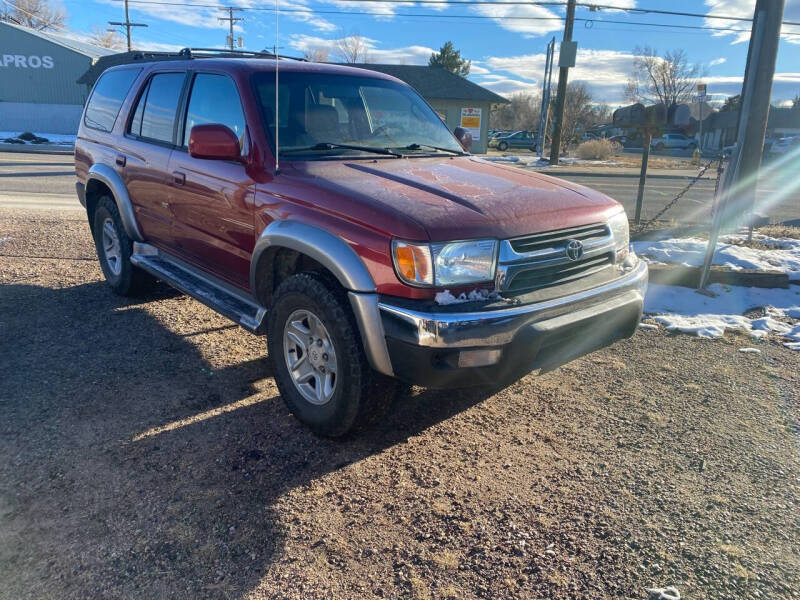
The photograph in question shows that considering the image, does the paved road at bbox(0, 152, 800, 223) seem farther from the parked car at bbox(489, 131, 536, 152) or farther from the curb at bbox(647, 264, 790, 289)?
the parked car at bbox(489, 131, 536, 152)

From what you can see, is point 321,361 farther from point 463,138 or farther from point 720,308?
point 720,308

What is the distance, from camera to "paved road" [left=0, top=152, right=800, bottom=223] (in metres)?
11.1

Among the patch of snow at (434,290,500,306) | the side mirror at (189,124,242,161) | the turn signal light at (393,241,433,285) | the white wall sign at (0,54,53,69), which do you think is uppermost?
the white wall sign at (0,54,53,69)

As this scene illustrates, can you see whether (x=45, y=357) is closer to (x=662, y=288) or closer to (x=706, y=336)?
(x=706, y=336)

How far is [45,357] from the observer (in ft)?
13.6

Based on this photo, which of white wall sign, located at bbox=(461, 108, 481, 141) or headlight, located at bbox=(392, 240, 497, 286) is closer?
headlight, located at bbox=(392, 240, 497, 286)

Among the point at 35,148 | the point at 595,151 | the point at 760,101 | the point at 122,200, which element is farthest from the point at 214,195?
the point at 595,151

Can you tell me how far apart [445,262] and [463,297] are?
0.19 metres

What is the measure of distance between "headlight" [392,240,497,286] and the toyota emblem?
0.50m

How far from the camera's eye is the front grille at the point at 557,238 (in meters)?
2.88

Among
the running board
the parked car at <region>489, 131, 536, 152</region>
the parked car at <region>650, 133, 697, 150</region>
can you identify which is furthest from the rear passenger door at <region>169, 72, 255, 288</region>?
Result: the parked car at <region>650, 133, 697, 150</region>

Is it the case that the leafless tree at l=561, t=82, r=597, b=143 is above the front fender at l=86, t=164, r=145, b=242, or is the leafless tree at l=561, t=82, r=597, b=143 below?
above

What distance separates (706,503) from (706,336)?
2.47 meters

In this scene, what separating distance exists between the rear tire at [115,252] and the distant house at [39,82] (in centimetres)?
3539
